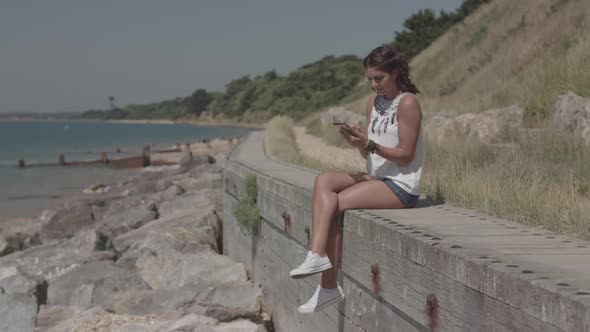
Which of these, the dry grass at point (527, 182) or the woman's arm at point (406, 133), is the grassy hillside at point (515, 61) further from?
the woman's arm at point (406, 133)

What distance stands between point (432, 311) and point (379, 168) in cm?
166

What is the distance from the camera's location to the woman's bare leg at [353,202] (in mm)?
5254

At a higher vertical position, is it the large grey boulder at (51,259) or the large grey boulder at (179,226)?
the large grey boulder at (179,226)

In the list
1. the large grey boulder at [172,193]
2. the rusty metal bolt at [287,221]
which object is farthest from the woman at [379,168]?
the large grey boulder at [172,193]

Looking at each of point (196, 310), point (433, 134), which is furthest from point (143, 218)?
point (196, 310)

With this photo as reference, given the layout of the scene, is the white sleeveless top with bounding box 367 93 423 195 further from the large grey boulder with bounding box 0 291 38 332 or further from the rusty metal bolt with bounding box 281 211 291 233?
the large grey boulder with bounding box 0 291 38 332

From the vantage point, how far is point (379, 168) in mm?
5465

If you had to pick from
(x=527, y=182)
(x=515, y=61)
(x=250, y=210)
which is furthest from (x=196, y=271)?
(x=515, y=61)

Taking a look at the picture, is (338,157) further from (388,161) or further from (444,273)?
(444,273)

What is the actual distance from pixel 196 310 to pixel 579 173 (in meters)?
4.07

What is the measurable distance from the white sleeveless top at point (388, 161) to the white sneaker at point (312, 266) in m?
0.83

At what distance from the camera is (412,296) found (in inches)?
167

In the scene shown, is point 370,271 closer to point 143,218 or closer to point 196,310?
point 196,310

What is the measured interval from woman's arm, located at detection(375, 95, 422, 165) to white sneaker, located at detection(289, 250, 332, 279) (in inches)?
33.2
